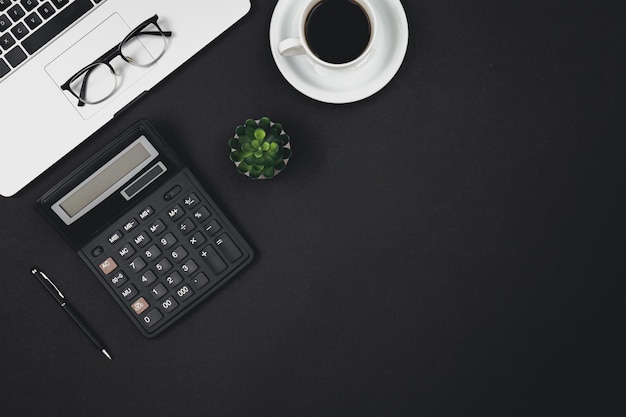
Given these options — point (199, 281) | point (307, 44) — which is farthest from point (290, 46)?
point (199, 281)

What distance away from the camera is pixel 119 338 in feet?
2.63

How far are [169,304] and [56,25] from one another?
1.13 feet

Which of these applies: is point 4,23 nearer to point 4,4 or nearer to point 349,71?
point 4,4

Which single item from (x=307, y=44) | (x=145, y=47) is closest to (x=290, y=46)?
(x=307, y=44)

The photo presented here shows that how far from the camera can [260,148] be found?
2.35 ft

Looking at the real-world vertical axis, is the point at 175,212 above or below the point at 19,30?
below

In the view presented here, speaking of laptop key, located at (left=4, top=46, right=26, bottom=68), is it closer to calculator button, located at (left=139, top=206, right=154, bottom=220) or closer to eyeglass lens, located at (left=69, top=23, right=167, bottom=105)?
eyeglass lens, located at (left=69, top=23, right=167, bottom=105)

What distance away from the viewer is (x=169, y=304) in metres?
0.77

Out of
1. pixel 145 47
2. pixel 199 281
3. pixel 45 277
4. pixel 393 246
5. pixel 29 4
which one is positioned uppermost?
pixel 29 4

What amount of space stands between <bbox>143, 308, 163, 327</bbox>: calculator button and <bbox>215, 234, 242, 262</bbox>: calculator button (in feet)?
0.34

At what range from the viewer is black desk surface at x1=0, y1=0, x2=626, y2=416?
31.2 inches

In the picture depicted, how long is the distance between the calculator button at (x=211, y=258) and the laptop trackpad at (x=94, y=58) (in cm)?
19

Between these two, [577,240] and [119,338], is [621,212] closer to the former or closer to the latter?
[577,240]

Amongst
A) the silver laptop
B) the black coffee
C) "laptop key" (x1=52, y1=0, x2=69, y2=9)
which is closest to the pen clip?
the silver laptop
